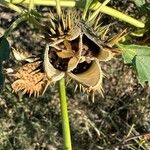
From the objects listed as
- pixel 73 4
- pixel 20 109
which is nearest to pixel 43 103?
pixel 20 109

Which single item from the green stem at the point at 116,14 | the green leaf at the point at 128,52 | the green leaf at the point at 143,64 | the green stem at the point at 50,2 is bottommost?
the green leaf at the point at 143,64

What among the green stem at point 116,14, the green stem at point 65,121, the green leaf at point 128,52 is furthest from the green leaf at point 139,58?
the green stem at point 65,121

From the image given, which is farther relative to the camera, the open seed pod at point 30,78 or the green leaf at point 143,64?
the green leaf at point 143,64

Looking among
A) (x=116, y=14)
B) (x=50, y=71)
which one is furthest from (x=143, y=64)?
(x=50, y=71)

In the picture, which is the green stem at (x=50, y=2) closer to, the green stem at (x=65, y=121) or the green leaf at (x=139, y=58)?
the green leaf at (x=139, y=58)

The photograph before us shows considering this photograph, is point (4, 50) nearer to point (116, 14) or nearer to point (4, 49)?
point (4, 49)

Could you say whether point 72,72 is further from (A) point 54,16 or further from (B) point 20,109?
(B) point 20,109

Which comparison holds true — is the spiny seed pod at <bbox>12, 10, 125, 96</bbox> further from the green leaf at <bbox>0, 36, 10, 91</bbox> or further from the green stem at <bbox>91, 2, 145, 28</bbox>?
the green stem at <bbox>91, 2, 145, 28</bbox>
